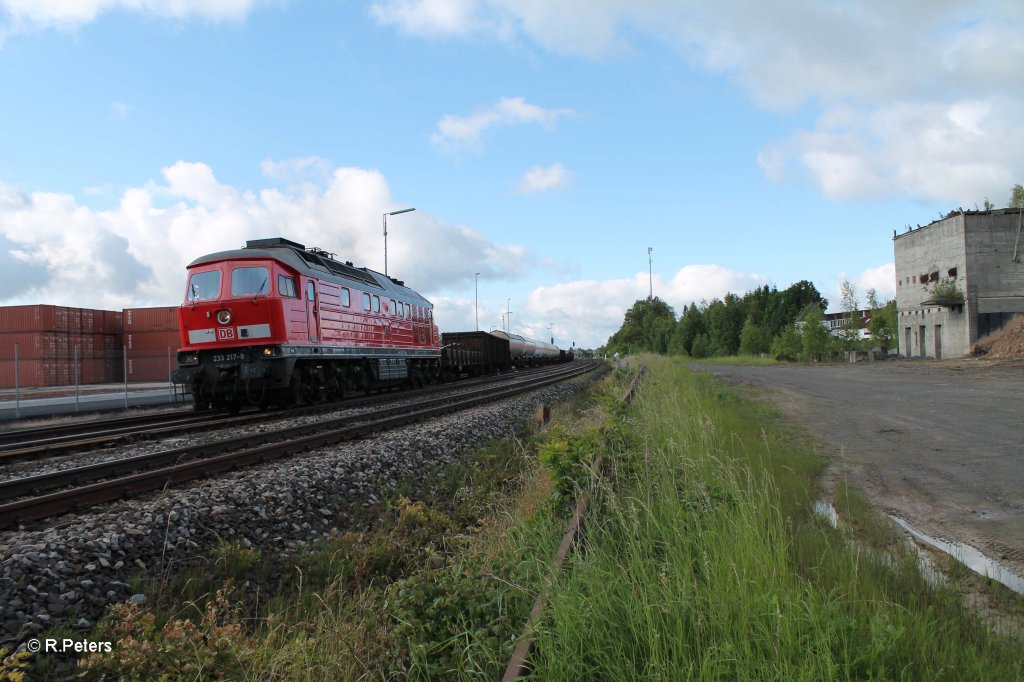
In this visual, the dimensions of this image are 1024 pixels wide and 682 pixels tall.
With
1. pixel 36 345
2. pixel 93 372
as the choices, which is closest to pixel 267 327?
pixel 36 345

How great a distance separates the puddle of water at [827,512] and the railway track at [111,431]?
1055 centimetres

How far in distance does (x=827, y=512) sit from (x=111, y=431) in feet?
41.6

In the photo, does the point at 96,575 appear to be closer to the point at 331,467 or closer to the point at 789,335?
the point at 331,467

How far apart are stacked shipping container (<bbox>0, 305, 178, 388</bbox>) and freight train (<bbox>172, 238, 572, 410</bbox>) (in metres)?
19.6

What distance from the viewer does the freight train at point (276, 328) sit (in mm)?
13242

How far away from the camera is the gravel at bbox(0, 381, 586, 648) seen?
3979mm

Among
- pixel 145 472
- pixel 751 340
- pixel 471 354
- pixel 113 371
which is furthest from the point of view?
pixel 751 340

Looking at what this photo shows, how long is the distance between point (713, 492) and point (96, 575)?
4448 mm

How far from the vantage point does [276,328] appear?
13273mm

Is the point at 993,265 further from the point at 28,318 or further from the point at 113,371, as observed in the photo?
the point at 28,318

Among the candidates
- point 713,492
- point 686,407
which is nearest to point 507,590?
point 713,492

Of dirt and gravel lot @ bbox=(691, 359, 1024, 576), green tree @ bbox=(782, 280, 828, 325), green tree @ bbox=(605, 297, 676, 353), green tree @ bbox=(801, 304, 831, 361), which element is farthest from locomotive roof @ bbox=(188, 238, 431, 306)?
green tree @ bbox=(782, 280, 828, 325)

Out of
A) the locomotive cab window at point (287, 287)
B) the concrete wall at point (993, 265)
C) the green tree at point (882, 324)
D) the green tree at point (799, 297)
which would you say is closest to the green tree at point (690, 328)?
the green tree at point (799, 297)

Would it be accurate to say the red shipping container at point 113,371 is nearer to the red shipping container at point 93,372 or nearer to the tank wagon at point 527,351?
the red shipping container at point 93,372
